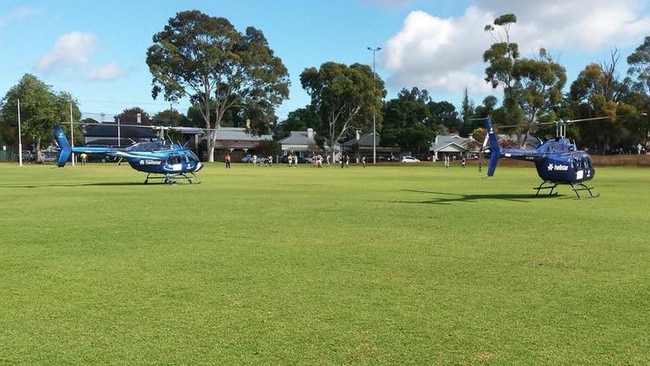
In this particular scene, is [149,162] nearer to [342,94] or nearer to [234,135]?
[342,94]

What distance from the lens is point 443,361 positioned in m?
4.58

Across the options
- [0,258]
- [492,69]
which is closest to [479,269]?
[0,258]

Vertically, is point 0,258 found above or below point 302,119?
below

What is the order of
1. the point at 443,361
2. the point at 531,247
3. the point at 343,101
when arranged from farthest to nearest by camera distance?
the point at 343,101
the point at 531,247
the point at 443,361

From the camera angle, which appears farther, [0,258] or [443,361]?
[0,258]

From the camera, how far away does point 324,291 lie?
6.72 m

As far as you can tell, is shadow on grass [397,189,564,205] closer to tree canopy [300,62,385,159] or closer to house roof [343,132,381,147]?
tree canopy [300,62,385,159]

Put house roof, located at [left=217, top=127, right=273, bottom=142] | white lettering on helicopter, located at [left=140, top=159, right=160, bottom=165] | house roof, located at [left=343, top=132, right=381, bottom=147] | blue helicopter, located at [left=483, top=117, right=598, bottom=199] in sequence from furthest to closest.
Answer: house roof, located at [left=217, top=127, right=273, bottom=142]
house roof, located at [left=343, top=132, right=381, bottom=147]
white lettering on helicopter, located at [left=140, top=159, right=160, bottom=165]
blue helicopter, located at [left=483, top=117, right=598, bottom=199]

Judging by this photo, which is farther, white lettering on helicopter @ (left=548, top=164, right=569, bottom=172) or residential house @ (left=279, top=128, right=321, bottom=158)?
residential house @ (left=279, top=128, right=321, bottom=158)

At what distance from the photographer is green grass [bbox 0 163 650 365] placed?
484cm

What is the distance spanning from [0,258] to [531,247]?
824 cm

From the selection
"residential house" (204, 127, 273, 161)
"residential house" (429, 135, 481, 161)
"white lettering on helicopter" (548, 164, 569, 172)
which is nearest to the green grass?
"white lettering on helicopter" (548, 164, 569, 172)

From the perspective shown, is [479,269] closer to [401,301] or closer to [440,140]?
[401,301]

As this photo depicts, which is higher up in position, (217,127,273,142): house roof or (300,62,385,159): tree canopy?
(300,62,385,159): tree canopy
